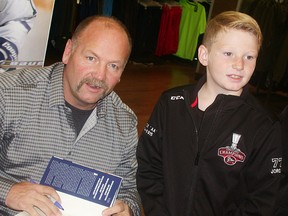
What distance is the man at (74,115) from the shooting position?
5.68 ft

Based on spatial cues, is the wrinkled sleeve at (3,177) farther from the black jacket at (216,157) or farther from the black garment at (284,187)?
the black garment at (284,187)

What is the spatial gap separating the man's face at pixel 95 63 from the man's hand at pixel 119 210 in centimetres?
44

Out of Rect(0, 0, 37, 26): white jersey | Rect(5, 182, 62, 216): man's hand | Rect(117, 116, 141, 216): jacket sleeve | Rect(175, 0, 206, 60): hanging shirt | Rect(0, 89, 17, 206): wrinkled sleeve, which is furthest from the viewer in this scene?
Rect(175, 0, 206, 60): hanging shirt

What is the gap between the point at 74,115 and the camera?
73.1 inches

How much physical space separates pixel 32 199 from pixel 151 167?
627 mm

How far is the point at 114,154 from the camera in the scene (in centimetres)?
186

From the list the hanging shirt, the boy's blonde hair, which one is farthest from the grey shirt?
the hanging shirt

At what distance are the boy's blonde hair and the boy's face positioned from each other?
0.02 metres

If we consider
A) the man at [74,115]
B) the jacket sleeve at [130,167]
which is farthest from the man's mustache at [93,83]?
the jacket sleeve at [130,167]

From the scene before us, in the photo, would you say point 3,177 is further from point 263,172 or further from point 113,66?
point 263,172

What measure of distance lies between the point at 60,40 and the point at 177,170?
4.76 metres

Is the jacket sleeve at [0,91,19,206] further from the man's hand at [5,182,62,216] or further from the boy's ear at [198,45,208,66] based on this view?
the boy's ear at [198,45,208,66]

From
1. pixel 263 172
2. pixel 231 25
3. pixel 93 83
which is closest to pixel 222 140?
pixel 263 172

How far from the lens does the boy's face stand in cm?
177
